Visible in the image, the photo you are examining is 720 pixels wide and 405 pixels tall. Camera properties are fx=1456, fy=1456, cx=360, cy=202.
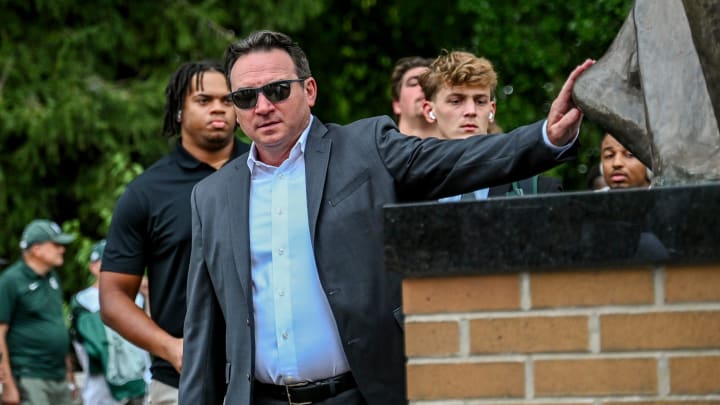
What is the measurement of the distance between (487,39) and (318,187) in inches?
526

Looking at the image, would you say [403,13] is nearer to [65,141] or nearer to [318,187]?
[65,141]

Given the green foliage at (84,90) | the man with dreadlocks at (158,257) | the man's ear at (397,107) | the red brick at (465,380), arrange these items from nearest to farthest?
→ the red brick at (465,380)
the man with dreadlocks at (158,257)
the man's ear at (397,107)
the green foliage at (84,90)

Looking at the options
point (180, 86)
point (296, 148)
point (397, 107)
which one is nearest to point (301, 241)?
point (296, 148)

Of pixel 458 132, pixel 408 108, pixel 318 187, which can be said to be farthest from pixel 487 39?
pixel 318 187

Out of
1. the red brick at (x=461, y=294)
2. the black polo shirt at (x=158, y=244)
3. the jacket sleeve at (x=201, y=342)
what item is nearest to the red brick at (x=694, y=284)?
the red brick at (x=461, y=294)

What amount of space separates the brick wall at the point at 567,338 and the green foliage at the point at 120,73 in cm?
1379

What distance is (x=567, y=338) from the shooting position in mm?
3256

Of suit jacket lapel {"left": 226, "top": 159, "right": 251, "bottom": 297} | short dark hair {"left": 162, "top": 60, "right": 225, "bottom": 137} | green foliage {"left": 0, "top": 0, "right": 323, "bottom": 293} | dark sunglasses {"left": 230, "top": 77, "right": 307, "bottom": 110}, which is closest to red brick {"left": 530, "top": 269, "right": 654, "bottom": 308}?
suit jacket lapel {"left": 226, "top": 159, "right": 251, "bottom": 297}

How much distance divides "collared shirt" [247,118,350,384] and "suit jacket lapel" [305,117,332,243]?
6 centimetres

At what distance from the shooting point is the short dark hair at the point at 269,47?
178 inches

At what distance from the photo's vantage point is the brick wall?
320 cm

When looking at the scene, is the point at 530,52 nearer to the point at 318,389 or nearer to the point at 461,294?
the point at 318,389

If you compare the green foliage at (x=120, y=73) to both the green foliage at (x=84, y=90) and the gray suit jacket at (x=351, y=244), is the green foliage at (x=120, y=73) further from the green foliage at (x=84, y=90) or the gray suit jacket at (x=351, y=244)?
the gray suit jacket at (x=351, y=244)

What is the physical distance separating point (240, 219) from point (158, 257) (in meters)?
1.66
